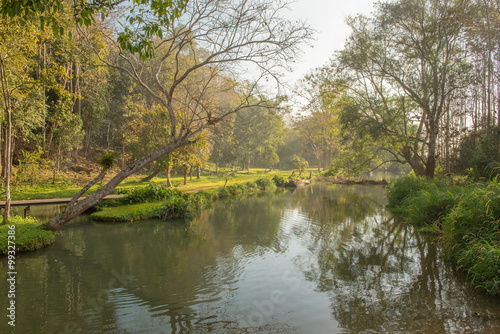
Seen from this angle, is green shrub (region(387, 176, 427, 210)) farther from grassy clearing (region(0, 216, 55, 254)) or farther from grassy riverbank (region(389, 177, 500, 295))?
grassy clearing (region(0, 216, 55, 254))

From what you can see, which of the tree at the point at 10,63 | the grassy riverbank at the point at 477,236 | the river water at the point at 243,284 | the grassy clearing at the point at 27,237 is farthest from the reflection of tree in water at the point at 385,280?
the tree at the point at 10,63

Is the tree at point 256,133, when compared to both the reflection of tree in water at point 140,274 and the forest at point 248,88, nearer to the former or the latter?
the forest at point 248,88

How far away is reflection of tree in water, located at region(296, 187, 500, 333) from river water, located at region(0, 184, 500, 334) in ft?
0.07

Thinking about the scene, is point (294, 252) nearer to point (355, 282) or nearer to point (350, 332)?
point (355, 282)

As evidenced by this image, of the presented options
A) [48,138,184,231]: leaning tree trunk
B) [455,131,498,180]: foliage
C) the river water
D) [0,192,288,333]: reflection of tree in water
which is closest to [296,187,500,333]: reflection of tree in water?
the river water

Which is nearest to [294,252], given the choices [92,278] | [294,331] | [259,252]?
[259,252]

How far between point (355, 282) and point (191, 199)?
948 centimetres

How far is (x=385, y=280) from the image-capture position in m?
6.70

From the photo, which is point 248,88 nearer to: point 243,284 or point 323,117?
point 243,284

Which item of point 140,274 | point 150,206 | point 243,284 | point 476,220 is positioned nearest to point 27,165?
point 150,206

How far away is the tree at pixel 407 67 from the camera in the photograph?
15.3m

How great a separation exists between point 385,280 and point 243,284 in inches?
116

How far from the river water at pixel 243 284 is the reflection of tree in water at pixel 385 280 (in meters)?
0.02

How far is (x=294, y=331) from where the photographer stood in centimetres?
483
